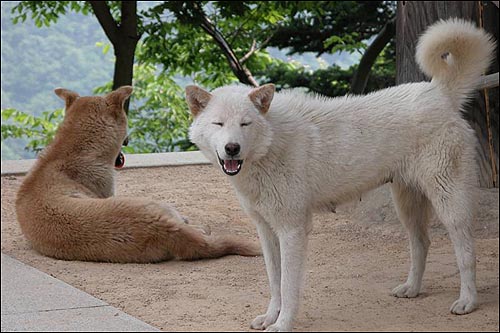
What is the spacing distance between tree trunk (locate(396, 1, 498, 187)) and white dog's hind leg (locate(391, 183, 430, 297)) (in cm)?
266

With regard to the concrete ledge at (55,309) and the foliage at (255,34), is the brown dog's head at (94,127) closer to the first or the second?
the concrete ledge at (55,309)

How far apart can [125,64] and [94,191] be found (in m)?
7.20

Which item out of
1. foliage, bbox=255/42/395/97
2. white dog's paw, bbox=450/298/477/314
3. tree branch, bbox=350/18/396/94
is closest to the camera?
white dog's paw, bbox=450/298/477/314

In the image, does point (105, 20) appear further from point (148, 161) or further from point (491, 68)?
point (491, 68)

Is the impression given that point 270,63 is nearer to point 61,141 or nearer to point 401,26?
point 401,26

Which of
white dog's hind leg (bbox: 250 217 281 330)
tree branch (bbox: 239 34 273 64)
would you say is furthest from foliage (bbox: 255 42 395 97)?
white dog's hind leg (bbox: 250 217 281 330)

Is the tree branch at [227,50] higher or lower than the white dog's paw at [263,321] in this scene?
higher

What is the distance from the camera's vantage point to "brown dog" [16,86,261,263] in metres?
6.28

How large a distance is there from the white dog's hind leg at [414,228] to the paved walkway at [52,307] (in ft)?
5.38

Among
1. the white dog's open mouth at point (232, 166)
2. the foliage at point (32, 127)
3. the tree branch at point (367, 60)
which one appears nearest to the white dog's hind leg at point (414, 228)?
the white dog's open mouth at point (232, 166)

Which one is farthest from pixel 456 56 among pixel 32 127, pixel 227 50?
pixel 32 127

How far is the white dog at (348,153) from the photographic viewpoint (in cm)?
453

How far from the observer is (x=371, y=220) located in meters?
7.49

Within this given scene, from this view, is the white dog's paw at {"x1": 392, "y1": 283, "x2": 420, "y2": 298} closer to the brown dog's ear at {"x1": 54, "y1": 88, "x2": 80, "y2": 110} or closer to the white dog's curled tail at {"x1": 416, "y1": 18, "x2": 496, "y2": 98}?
the white dog's curled tail at {"x1": 416, "y1": 18, "x2": 496, "y2": 98}
